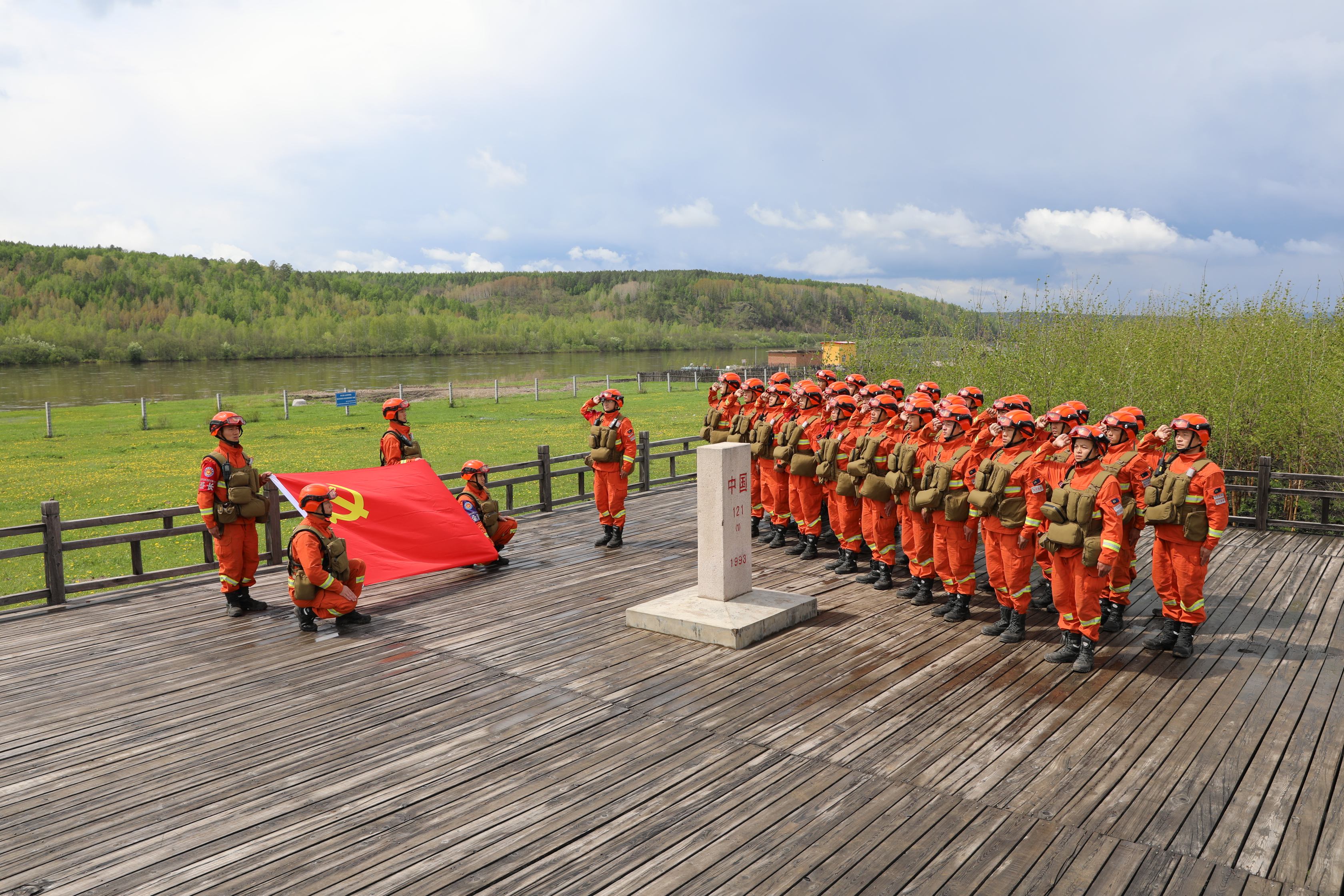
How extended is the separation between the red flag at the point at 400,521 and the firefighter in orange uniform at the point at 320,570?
999 millimetres

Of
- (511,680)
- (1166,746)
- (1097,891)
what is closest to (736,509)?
(511,680)

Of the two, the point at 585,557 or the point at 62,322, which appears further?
the point at 62,322

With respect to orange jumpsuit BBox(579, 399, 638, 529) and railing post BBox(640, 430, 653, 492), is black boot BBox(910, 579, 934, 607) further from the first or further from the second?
railing post BBox(640, 430, 653, 492)

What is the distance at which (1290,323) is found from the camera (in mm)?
15484

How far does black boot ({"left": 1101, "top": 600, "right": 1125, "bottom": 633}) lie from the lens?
8.25m

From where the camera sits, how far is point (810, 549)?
11195 millimetres

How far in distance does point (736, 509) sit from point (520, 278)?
171 meters

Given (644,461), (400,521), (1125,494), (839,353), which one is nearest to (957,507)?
(1125,494)

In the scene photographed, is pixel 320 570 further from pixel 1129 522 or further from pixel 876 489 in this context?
pixel 1129 522

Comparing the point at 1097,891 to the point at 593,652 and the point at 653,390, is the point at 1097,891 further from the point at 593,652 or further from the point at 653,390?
the point at 653,390

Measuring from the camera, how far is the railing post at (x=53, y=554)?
895 cm

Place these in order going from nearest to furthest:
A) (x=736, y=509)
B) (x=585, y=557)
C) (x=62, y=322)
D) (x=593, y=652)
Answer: (x=593, y=652)
(x=736, y=509)
(x=585, y=557)
(x=62, y=322)

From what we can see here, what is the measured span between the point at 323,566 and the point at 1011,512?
6650mm

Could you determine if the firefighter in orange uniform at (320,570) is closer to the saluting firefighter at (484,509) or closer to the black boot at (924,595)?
the saluting firefighter at (484,509)
